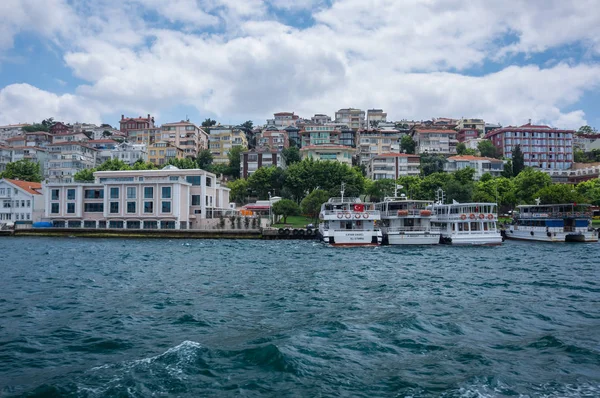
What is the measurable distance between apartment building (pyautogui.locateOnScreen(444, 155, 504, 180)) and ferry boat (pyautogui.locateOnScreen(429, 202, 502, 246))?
124ft

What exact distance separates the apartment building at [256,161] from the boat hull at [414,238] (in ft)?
144

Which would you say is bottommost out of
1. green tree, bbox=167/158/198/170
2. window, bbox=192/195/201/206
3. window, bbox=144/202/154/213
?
window, bbox=144/202/154/213

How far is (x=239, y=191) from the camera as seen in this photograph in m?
74.1

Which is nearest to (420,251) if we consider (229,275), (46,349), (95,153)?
(229,275)

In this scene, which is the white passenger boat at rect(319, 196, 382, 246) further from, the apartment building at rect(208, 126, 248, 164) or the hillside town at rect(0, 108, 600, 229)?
the apartment building at rect(208, 126, 248, 164)

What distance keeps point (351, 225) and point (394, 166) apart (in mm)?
40359

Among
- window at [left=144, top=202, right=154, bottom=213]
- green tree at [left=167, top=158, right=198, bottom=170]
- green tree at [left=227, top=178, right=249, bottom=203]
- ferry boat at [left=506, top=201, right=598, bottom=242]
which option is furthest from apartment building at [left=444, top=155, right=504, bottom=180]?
window at [left=144, top=202, right=154, bottom=213]

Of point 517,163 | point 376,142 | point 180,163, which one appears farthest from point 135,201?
point 517,163

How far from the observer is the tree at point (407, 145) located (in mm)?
97750

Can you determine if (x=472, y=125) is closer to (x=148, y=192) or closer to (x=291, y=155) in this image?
(x=291, y=155)

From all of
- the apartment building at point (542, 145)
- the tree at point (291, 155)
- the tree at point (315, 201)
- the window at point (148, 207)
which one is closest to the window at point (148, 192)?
the window at point (148, 207)

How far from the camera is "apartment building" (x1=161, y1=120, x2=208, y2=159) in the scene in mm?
97700

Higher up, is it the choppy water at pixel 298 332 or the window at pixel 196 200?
the window at pixel 196 200

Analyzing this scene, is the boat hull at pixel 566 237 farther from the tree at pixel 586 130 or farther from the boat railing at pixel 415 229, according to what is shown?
the tree at pixel 586 130
